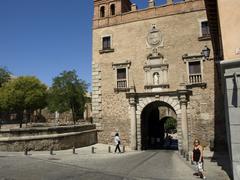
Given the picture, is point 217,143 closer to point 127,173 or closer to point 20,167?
point 127,173

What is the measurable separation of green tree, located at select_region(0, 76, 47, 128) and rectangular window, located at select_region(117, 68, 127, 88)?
78.3 ft

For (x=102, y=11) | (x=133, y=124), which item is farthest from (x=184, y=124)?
(x=102, y=11)

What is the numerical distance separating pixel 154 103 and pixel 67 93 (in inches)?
502

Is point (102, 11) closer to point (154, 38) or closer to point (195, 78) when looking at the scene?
point (154, 38)

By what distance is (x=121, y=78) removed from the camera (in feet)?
68.0

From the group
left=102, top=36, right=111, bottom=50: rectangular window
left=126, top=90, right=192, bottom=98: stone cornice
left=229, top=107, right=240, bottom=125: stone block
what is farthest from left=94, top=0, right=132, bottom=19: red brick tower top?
left=229, top=107, right=240, bottom=125: stone block

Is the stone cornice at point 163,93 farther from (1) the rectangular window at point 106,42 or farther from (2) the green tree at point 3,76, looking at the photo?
(2) the green tree at point 3,76

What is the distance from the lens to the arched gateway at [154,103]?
59.9 ft

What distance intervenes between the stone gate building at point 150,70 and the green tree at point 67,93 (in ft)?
29.9

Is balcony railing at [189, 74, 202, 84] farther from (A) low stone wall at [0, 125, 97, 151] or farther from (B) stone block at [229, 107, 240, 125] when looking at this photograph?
Result: (B) stone block at [229, 107, 240, 125]

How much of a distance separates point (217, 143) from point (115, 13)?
1311 cm

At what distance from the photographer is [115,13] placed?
2180 cm

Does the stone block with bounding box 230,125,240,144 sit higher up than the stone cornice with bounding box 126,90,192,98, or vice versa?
the stone cornice with bounding box 126,90,192,98

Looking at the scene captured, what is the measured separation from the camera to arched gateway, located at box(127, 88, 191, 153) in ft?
59.9
